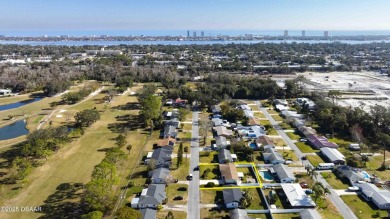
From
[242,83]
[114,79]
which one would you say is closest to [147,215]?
[242,83]

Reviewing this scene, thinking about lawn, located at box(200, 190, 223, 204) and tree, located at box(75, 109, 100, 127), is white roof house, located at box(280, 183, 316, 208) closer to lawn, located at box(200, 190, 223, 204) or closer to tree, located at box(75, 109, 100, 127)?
lawn, located at box(200, 190, 223, 204)

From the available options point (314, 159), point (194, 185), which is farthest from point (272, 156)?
point (194, 185)

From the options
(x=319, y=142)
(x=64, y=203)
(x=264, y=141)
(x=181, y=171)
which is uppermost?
(x=264, y=141)

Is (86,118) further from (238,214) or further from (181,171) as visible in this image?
(238,214)

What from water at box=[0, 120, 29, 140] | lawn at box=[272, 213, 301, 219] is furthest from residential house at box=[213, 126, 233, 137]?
water at box=[0, 120, 29, 140]

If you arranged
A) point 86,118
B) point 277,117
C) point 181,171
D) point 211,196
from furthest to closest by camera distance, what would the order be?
point 277,117
point 86,118
point 181,171
point 211,196

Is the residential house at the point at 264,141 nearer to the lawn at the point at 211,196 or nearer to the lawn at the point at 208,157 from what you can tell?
the lawn at the point at 208,157

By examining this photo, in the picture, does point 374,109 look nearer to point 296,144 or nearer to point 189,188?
point 296,144
